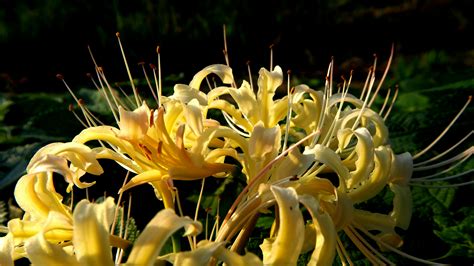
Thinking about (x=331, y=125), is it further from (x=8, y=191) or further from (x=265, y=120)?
(x=8, y=191)

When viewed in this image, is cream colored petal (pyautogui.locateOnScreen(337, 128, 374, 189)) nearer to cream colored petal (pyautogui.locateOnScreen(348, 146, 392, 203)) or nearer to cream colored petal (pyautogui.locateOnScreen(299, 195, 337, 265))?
cream colored petal (pyautogui.locateOnScreen(348, 146, 392, 203))

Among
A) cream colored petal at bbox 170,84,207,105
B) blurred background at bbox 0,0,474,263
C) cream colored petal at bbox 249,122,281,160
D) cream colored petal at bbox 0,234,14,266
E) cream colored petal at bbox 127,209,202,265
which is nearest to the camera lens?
cream colored petal at bbox 127,209,202,265

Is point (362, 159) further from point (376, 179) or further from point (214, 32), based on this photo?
point (214, 32)

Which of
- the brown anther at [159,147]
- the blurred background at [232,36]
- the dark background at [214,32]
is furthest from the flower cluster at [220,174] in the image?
the dark background at [214,32]

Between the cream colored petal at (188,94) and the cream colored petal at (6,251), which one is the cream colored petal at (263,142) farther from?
the cream colored petal at (6,251)

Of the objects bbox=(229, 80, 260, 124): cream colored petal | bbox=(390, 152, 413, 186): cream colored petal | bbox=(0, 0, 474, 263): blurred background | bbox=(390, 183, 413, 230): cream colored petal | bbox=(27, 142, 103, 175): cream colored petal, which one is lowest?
bbox=(0, 0, 474, 263): blurred background

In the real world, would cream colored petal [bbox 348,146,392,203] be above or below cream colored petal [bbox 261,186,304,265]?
below

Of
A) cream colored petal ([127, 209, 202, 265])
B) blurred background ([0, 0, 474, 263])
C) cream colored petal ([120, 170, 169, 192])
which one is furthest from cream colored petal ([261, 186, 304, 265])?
blurred background ([0, 0, 474, 263])
